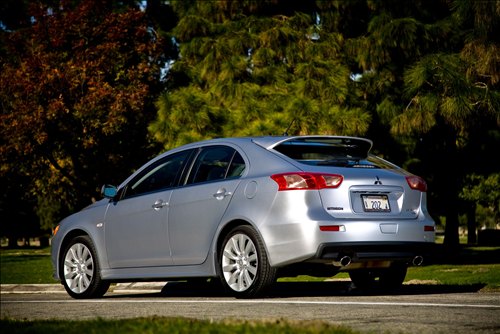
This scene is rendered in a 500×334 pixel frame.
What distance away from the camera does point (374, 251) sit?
340 inches

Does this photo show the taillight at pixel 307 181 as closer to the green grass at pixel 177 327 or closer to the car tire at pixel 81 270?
the green grass at pixel 177 327

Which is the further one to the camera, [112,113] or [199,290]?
[112,113]

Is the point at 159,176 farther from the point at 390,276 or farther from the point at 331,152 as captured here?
the point at 390,276

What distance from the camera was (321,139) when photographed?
30.5ft

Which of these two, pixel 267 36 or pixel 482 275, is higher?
pixel 267 36

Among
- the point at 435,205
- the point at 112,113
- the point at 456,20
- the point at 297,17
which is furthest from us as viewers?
the point at 435,205

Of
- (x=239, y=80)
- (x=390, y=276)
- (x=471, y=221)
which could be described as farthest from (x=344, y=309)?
A: (x=471, y=221)

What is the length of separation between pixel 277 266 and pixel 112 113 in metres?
14.7

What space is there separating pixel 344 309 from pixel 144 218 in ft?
10.7

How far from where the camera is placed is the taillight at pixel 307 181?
28.0ft

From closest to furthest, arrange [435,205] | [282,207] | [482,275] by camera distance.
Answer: [282,207] < [482,275] < [435,205]

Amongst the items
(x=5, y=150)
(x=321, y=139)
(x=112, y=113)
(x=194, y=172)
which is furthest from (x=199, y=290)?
(x=5, y=150)

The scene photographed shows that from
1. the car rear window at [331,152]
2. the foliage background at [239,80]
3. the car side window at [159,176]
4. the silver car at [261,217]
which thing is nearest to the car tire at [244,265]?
the silver car at [261,217]

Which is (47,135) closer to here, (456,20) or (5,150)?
(5,150)
